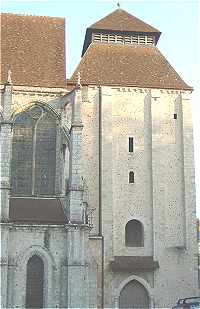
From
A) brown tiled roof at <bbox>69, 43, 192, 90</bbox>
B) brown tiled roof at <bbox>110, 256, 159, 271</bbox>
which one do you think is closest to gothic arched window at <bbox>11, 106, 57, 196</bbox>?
brown tiled roof at <bbox>69, 43, 192, 90</bbox>

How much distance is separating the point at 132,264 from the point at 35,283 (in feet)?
17.6

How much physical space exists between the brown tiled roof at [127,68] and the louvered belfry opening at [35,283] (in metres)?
10.3

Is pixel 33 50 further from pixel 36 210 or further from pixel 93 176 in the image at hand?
pixel 36 210

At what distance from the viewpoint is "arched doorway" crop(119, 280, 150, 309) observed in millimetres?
23781

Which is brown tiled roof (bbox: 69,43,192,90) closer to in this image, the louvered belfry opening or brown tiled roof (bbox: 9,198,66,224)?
brown tiled roof (bbox: 9,198,66,224)

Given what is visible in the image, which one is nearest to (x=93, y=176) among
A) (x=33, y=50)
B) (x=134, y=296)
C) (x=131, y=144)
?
(x=131, y=144)

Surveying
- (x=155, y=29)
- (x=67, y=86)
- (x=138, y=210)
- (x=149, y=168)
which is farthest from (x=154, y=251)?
(x=155, y=29)

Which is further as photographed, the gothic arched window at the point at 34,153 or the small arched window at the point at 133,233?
the small arched window at the point at 133,233

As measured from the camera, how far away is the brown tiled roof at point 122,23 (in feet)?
97.0

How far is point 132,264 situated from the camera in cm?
2377

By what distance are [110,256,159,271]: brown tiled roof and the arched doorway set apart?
77 cm

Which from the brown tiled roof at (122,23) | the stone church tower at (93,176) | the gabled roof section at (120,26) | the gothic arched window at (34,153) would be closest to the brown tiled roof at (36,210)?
the stone church tower at (93,176)

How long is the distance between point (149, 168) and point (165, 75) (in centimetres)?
559

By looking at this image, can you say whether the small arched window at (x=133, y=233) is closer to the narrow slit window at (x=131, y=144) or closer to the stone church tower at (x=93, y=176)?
the stone church tower at (x=93, y=176)
